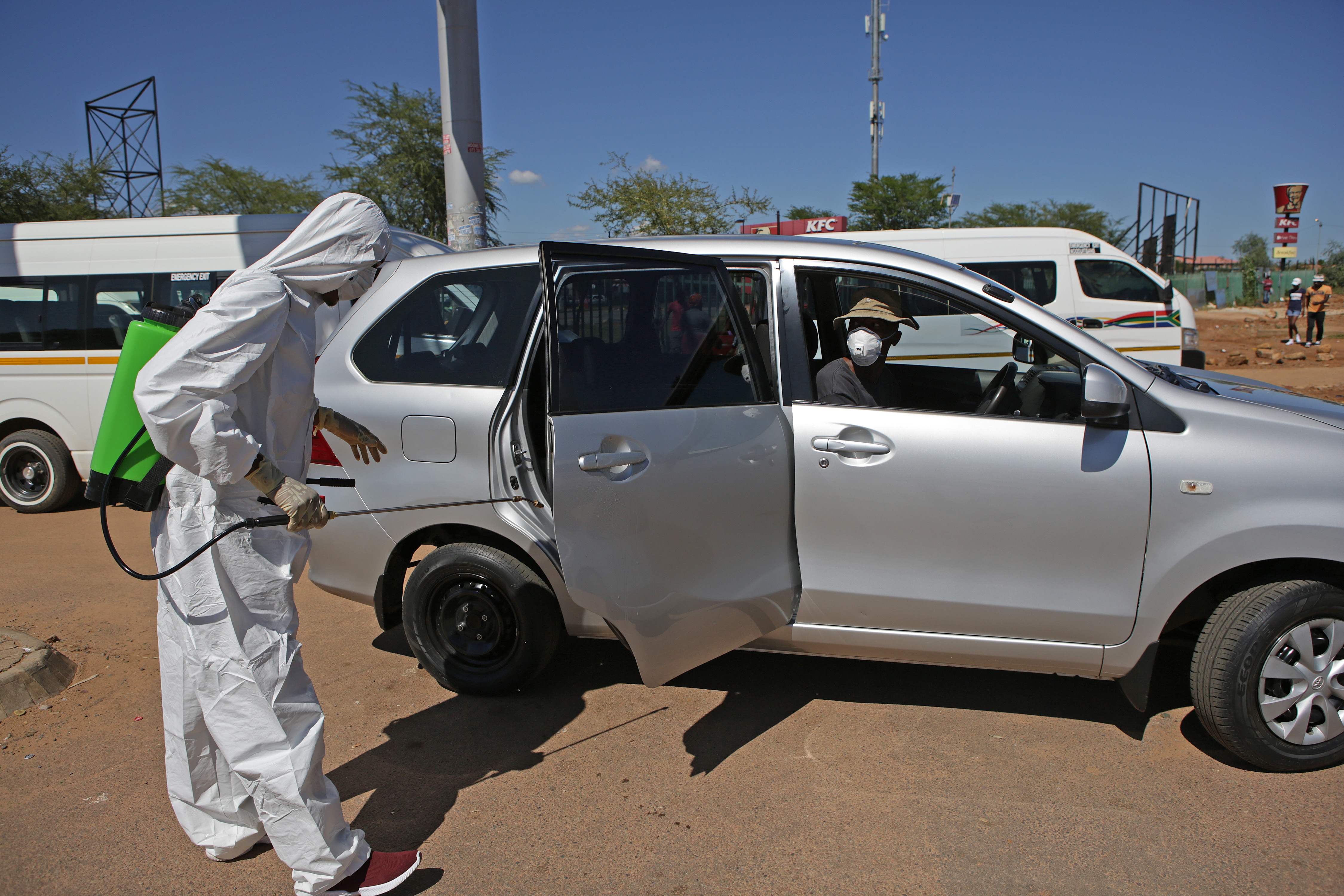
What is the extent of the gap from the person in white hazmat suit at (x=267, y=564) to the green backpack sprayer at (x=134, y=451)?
0.16 feet

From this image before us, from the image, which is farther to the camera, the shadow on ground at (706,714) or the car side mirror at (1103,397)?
the shadow on ground at (706,714)

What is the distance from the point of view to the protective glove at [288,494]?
7.70 ft

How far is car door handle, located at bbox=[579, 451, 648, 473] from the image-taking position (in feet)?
9.19

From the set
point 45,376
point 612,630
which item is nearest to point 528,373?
point 612,630

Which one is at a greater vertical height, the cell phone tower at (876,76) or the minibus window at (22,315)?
the cell phone tower at (876,76)

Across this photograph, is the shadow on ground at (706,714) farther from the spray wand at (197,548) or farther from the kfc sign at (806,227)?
the kfc sign at (806,227)

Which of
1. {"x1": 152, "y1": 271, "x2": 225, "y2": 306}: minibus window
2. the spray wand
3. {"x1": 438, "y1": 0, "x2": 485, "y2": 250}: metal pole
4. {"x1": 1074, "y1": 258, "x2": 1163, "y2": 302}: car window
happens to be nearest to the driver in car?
the spray wand

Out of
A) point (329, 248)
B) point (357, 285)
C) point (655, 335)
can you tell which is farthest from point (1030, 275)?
point (329, 248)

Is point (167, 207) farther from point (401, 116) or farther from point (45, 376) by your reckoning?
point (45, 376)

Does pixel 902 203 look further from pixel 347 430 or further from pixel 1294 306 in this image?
pixel 347 430

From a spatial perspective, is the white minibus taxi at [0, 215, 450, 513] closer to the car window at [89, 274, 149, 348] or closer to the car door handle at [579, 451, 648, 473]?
the car window at [89, 274, 149, 348]

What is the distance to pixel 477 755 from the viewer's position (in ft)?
11.1

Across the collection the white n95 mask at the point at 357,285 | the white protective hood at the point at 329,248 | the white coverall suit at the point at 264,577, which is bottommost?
the white coverall suit at the point at 264,577

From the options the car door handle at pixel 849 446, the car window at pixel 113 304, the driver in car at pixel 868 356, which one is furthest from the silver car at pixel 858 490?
the car window at pixel 113 304
